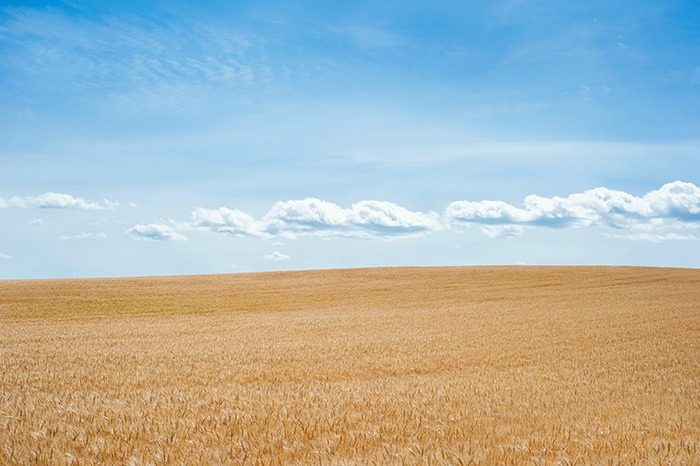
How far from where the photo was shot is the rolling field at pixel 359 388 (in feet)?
20.5

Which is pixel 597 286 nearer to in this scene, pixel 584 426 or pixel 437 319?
pixel 437 319

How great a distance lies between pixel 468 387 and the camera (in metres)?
10.0

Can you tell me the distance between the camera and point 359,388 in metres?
9.95

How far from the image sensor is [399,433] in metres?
6.96

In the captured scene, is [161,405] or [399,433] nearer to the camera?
[399,433]

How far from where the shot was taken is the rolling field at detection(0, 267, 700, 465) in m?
6.24

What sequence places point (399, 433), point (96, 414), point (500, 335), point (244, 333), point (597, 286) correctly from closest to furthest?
point (399, 433) < point (96, 414) < point (500, 335) < point (244, 333) < point (597, 286)

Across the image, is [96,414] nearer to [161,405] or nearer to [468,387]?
[161,405]

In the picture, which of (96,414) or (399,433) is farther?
(96,414)

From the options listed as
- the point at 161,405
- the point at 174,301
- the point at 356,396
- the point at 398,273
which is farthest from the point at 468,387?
the point at 398,273

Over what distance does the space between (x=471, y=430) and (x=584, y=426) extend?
1515mm

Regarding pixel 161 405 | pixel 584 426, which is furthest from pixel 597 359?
pixel 161 405

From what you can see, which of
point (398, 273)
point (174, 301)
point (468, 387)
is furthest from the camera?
point (398, 273)

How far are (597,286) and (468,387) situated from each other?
40296 mm
